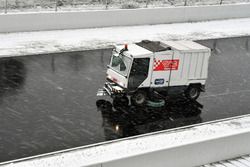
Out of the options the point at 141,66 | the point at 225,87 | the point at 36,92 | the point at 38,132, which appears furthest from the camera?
the point at 225,87

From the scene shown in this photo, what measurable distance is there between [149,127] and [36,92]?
5221 mm

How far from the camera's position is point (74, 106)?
17078 millimetres

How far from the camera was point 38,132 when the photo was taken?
1484 cm

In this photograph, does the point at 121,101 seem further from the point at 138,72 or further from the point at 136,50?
the point at 136,50

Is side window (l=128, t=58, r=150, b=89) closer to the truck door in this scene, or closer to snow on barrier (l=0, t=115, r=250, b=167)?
the truck door

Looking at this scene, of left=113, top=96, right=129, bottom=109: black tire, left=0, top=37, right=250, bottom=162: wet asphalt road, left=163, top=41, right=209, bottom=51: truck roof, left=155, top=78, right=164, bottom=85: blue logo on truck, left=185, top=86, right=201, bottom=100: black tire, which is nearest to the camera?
left=0, top=37, right=250, bottom=162: wet asphalt road

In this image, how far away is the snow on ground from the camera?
2305cm

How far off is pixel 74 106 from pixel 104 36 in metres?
9.49

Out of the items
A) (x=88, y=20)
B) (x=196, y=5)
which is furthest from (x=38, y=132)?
(x=196, y=5)

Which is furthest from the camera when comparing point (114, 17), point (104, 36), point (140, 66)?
point (114, 17)

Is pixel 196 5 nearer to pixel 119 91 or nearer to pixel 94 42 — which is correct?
pixel 94 42

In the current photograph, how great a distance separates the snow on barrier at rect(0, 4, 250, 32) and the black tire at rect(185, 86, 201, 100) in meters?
10.4

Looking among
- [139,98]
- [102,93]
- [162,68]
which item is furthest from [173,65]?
[102,93]

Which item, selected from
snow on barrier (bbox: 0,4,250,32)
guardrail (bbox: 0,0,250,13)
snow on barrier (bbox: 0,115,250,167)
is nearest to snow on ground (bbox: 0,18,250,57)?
snow on barrier (bbox: 0,4,250,32)
